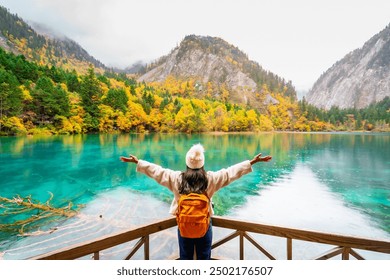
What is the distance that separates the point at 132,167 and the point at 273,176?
846 cm

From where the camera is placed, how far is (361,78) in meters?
122

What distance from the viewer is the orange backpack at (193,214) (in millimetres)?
1541

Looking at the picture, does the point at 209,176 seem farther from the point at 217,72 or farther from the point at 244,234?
the point at 217,72

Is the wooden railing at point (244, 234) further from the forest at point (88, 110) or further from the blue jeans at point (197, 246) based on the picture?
the forest at point (88, 110)

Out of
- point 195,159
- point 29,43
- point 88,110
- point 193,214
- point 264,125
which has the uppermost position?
point 29,43

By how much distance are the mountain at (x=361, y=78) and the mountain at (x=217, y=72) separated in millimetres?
34070

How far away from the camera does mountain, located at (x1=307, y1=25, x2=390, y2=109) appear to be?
110438 millimetres

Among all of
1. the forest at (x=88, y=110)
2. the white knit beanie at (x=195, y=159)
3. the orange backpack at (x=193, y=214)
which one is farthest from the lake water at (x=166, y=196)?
the forest at (x=88, y=110)

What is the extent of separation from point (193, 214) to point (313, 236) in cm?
86

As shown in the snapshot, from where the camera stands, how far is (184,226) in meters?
1.58

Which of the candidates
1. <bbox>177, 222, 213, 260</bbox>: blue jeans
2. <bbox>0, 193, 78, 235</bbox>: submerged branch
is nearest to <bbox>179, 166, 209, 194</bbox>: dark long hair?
<bbox>177, 222, 213, 260</bbox>: blue jeans

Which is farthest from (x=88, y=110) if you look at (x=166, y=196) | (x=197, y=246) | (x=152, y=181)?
(x=197, y=246)

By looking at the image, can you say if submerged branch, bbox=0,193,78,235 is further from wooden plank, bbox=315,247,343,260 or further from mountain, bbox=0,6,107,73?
mountain, bbox=0,6,107,73

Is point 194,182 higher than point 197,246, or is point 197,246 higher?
point 194,182
